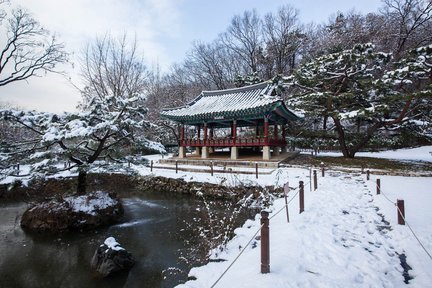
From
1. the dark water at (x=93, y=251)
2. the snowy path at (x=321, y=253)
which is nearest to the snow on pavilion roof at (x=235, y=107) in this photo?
the dark water at (x=93, y=251)

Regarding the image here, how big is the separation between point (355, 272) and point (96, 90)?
28750 millimetres

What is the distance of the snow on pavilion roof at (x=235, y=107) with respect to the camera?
16.7m

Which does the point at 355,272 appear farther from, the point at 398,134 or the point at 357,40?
the point at 357,40

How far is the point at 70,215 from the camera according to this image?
810cm

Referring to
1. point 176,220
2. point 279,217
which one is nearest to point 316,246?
point 279,217

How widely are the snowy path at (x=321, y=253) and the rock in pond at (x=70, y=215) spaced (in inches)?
204

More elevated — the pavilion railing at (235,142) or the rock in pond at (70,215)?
the pavilion railing at (235,142)

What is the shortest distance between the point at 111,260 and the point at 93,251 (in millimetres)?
1623

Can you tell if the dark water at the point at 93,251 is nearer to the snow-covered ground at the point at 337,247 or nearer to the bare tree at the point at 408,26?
the snow-covered ground at the point at 337,247

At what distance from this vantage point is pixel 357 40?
26.4 meters

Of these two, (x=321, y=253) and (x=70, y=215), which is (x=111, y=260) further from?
(x=321, y=253)

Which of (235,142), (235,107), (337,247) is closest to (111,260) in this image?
(337,247)

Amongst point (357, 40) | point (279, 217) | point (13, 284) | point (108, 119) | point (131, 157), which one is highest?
point (357, 40)

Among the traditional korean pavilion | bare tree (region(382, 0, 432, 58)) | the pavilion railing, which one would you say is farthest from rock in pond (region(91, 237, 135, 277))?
bare tree (region(382, 0, 432, 58))
